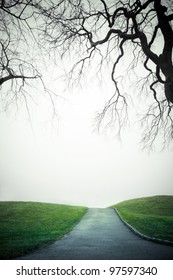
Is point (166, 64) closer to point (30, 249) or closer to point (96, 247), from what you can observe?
point (96, 247)

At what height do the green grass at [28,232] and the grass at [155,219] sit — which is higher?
the green grass at [28,232]

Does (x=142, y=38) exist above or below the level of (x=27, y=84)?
above

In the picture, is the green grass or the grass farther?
the grass

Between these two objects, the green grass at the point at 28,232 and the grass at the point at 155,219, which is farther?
the grass at the point at 155,219

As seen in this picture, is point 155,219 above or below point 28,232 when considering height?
below

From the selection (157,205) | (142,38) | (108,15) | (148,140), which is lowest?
(157,205)

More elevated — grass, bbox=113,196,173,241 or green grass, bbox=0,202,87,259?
green grass, bbox=0,202,87,259

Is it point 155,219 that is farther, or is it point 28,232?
point 155,219
